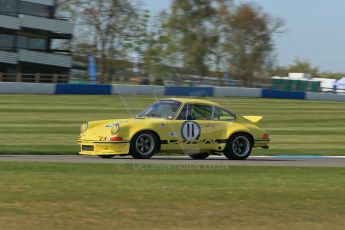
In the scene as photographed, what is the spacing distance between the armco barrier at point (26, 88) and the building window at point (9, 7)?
17.0 meters

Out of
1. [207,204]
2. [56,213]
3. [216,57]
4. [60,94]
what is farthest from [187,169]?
[216,57]

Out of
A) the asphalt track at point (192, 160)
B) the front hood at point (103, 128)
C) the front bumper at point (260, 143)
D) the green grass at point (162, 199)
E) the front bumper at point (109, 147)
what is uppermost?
the front hood at point (103, 128)

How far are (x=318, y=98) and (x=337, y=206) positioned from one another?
134 ft

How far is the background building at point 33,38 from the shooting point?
175ft

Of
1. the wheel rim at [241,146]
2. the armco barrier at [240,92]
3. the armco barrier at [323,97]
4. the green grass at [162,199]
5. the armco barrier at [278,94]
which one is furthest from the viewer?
the armco barrier at [323,97]

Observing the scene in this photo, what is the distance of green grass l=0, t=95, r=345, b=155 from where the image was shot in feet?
54.2

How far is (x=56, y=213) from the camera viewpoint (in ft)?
23.9

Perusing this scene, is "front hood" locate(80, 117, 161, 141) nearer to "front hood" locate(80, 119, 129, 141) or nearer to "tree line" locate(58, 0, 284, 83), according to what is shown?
"front hood" locate(80, 119, 129, 141)

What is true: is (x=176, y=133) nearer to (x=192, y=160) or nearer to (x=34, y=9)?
(x=192, y=160)

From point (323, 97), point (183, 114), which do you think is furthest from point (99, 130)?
point (323, 97)

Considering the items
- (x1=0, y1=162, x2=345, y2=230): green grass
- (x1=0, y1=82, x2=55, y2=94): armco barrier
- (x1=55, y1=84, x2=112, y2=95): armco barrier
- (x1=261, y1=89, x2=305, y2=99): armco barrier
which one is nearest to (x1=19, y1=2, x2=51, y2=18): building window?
(x1=55, y1=84, x2=112, y2=95): armco barrier

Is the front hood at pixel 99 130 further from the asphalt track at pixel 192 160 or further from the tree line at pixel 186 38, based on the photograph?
the tree line at pixel 186 38

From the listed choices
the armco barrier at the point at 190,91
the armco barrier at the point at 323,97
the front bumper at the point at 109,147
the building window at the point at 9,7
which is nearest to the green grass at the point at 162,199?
the front bumper at the point at 109,147

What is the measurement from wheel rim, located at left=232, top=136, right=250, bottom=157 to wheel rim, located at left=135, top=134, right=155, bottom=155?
6.21 feet
